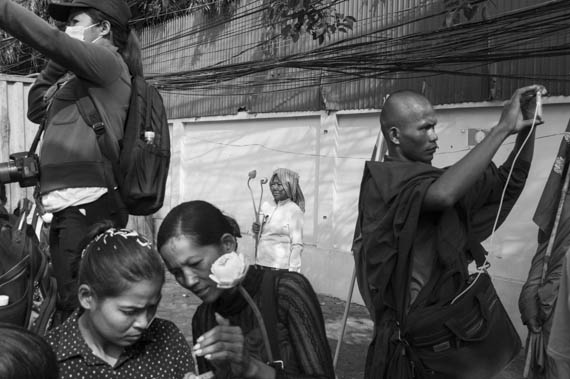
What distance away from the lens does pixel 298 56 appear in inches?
330

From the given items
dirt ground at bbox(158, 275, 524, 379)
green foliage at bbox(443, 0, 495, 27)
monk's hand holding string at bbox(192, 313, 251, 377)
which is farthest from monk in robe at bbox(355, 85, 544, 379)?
dirt ground at bbox(158, 275, 524, 379)

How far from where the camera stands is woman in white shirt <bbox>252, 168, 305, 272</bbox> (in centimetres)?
679

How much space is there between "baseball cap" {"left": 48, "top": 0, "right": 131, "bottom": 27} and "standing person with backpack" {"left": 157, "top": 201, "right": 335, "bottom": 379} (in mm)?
1142

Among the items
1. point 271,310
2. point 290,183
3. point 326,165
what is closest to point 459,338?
point 271,310

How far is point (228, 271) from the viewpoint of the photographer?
1.82m

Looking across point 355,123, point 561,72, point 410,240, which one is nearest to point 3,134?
point 355,123

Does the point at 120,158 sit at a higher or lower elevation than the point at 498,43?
lower

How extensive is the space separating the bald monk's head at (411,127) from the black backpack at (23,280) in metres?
1.60

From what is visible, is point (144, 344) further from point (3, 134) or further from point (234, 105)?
point (234, 105)

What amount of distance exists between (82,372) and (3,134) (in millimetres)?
6666

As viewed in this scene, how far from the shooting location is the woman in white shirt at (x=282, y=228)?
22.3ft

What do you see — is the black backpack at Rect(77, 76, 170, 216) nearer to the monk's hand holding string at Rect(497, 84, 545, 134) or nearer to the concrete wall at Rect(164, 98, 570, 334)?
the monk's hand holding string at Rect(497, 84, 545, 134)

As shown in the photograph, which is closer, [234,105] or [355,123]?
[355,123]

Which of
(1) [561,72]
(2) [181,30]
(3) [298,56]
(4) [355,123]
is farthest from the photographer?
(2) [181,30]
